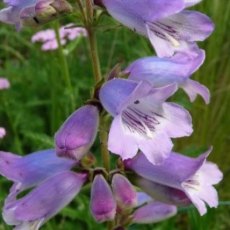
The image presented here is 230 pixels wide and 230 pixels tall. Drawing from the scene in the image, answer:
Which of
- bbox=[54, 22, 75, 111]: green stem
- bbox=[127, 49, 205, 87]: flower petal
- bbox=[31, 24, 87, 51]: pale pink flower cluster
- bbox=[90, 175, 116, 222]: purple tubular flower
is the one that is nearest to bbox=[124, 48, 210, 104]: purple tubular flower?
bbox=[127, 49, 205, 87]: flower petal

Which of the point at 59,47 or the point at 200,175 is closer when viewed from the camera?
the point at 200,175

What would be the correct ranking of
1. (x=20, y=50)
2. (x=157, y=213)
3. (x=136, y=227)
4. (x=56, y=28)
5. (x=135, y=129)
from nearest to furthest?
1. (x=135, y=129)
2. (x=157, y=213)
3. (x=136, y=227)
4. (x=56, y=28)
5. (x=20, y=50)

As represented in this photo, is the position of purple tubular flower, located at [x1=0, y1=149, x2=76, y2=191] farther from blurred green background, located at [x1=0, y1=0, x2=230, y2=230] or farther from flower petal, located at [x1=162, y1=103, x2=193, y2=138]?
blurred green background, located at [x1=0, y1=0, x2=230, y2=230]

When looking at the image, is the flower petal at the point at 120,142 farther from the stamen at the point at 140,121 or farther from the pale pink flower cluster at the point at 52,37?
the pale pink flower cluster at the point at 52,37

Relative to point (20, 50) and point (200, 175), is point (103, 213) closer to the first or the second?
point (200, 175)

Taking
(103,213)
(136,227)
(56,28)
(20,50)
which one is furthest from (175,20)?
(20,50)

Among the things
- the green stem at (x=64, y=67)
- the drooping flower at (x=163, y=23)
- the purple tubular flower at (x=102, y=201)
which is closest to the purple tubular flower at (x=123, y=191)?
the purple tubular flower at (x=102, y=201)

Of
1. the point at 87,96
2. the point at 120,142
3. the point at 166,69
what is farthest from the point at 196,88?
the point at 87,96
